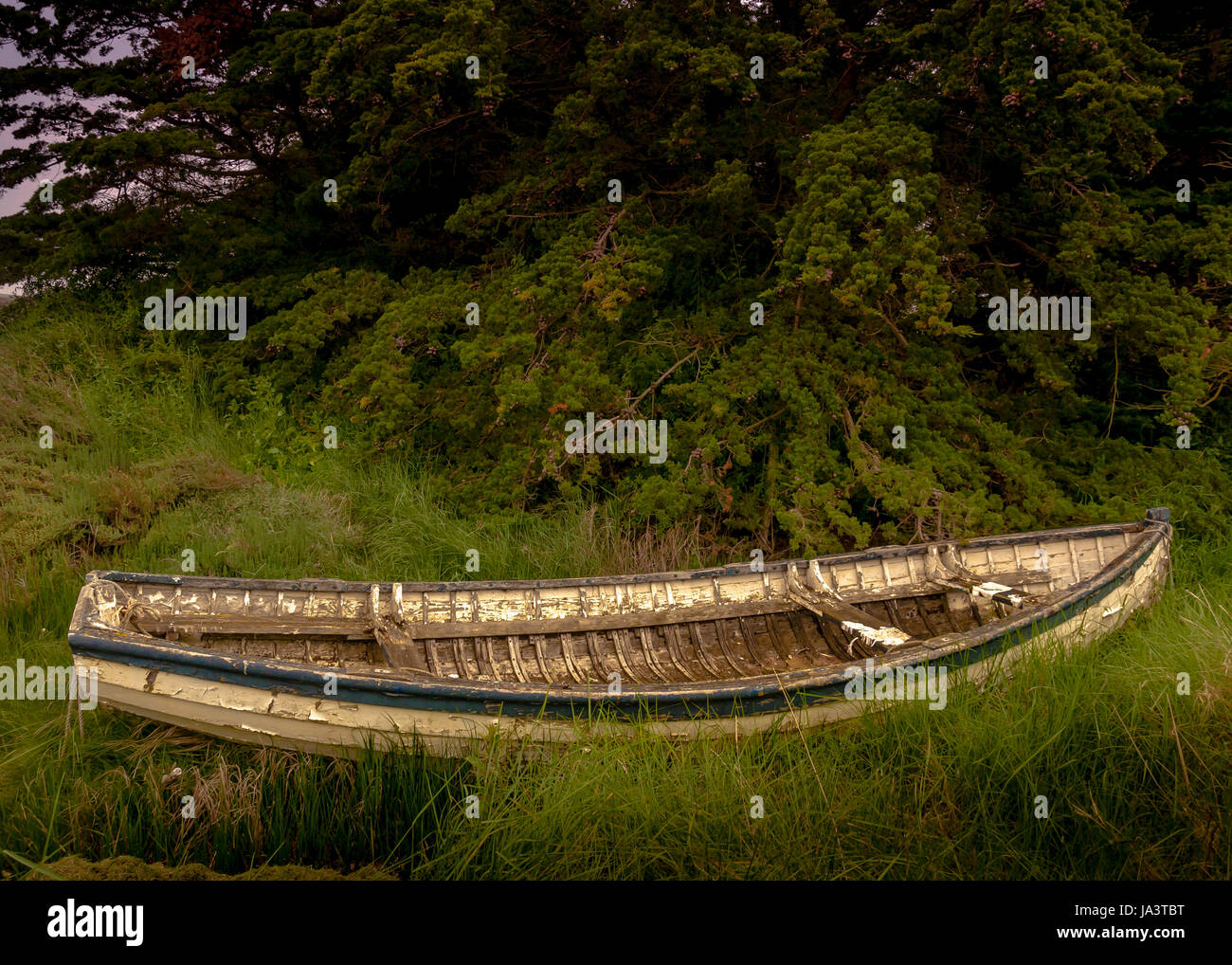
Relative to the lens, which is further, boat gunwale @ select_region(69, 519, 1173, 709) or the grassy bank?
boat gunwale @ select_region(69, 519, 1173, 709)

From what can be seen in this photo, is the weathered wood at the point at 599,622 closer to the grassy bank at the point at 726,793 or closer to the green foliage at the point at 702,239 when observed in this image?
the green foliage at the point at 702,239

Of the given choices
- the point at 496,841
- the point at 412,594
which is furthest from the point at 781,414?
A: the point at 496,841

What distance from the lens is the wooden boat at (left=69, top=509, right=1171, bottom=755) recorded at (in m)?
3.49

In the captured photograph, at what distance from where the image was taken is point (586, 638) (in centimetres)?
489

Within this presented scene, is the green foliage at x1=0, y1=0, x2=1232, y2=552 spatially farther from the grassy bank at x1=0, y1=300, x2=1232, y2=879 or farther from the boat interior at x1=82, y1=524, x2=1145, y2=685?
the grassy bank at x1=0, y1=300, x2=1232, y2=879

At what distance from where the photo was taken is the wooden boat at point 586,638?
11.4 feet

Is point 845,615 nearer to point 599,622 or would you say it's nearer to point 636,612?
point 636,612

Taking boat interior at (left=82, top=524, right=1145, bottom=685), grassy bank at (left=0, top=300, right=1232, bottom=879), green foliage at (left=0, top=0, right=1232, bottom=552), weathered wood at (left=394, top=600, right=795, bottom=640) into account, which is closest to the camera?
grassy bank at (left=0, top=300, right=1232, bottom=879)

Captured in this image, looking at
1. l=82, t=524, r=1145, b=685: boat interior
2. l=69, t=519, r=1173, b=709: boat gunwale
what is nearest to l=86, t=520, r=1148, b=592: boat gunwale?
l=82, t=524, r=1145, b=685: boat interior

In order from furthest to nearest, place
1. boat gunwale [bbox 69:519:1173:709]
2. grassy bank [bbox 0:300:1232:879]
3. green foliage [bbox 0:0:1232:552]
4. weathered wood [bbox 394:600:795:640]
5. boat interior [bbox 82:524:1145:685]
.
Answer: green foliage [bbox 0:0:1232:552] → weathered wood [bbox 394:600:795:640] → boat interior [bbox 82:524:1145:685] → boat gunwale [bbox 69:519:1173:709] → grassy bank [bbox 0:300:1232:879]

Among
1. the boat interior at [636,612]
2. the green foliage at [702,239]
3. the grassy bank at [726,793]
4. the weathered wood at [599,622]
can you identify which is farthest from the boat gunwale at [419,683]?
the green foliage at [702,239]

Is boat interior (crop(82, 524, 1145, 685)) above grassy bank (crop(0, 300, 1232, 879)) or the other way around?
above

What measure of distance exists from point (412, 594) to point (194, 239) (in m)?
5.12

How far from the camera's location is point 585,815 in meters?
3.14
